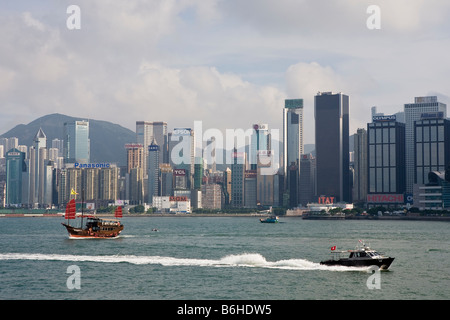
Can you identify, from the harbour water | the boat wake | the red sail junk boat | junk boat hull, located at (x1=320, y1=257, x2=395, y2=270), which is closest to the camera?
the harbour water

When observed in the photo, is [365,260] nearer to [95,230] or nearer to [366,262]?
[366,262]

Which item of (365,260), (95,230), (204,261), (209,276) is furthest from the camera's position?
(95,230)

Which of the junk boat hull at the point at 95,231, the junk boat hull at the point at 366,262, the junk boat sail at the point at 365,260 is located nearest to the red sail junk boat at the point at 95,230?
the junk boat hull at the point at 95,231

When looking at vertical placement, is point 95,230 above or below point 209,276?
above

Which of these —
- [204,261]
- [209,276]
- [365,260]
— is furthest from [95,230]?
[365,260]

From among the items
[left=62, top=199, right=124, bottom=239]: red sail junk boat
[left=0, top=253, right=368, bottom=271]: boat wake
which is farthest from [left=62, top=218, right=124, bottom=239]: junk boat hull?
[left=0, top=253, right=368, bottom=271]: boat wake

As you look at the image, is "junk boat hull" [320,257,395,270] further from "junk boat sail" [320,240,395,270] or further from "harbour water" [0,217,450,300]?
"harbour water" [0,217,450,300]

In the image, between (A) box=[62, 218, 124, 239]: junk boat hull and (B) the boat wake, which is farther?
(A) box=[62, 218, 124, 239]: junk boat hull

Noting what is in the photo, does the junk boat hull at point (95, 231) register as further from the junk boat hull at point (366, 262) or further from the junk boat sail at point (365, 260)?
the junk boat hull at point (366, 262)
